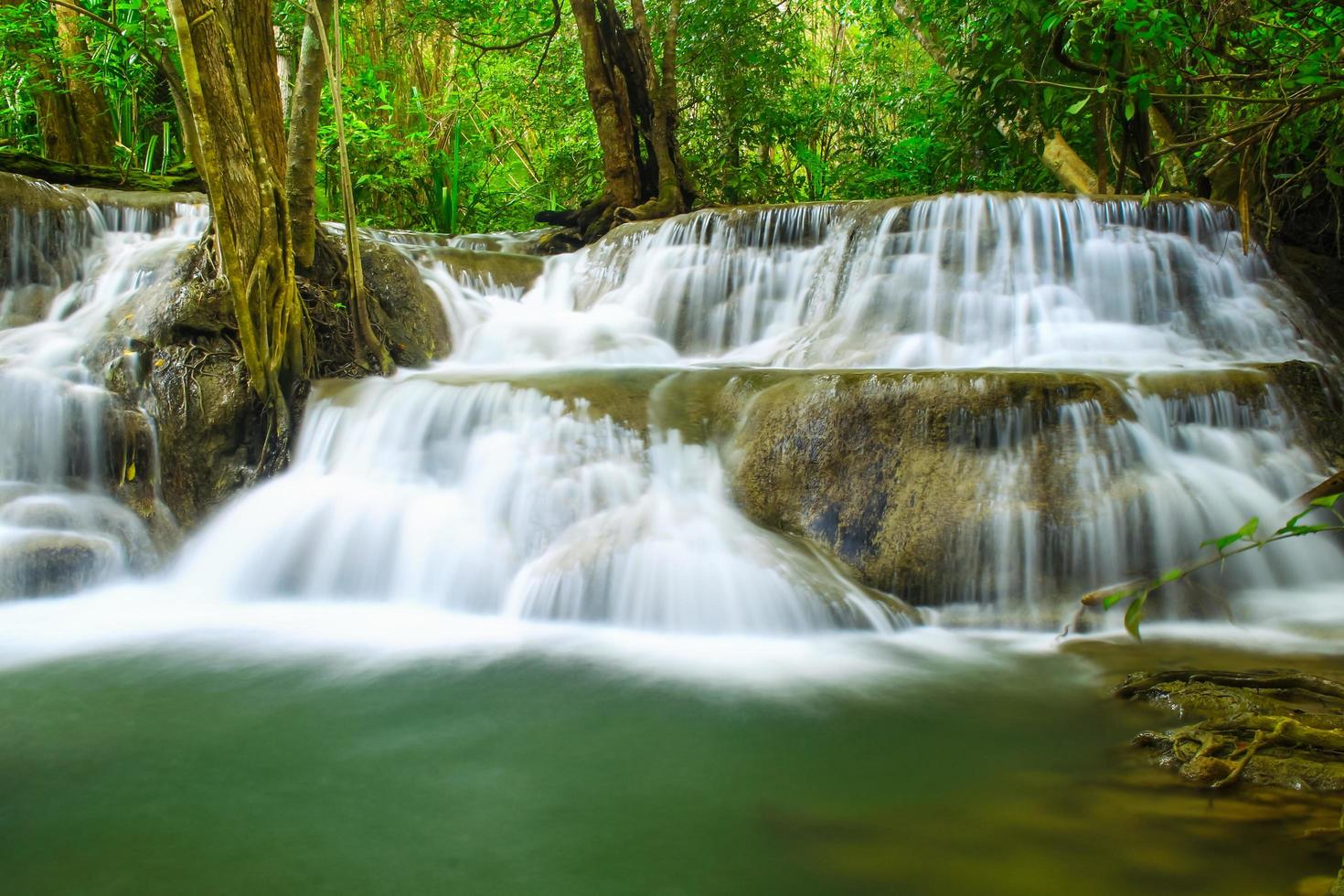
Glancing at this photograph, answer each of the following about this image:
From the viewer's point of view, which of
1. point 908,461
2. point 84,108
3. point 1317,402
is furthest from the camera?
point 84,108

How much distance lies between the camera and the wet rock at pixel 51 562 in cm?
447

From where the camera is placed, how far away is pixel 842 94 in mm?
12438

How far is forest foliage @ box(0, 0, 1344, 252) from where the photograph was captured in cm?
734

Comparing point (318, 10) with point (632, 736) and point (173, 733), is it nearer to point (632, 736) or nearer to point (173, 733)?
point (173, 733)

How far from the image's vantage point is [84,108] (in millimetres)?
9188

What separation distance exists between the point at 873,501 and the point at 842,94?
30.6 ft

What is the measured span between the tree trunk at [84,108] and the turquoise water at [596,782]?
7402 millimetres

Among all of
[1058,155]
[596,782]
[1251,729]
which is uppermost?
[1058,155]

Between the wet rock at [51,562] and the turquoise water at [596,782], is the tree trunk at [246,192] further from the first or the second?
the turquoise water at [596,782]

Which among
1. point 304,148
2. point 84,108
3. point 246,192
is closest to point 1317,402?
point 246,192

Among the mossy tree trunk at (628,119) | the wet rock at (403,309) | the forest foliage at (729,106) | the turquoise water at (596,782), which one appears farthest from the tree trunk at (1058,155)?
the turquoise water at (596,782)

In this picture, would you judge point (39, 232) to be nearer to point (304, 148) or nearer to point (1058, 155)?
point (304, 148)

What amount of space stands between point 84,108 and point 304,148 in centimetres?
457

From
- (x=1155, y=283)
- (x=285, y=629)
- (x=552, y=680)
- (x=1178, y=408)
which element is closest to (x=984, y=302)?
(x=1155, y=283)
